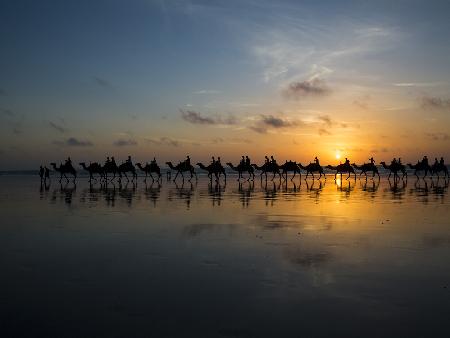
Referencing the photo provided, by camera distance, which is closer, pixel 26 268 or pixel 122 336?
pixel 122 336

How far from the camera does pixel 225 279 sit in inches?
250

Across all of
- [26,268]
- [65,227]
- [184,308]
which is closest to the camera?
[184,308]

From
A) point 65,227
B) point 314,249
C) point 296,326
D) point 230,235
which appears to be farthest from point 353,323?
point 65,227

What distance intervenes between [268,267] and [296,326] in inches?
98.9

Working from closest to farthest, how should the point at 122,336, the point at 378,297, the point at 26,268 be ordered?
the point at 122,336, the point at 378,297, the point at 26,268

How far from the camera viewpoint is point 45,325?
15.1ft

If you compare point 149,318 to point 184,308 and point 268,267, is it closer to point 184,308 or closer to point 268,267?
point 184,308

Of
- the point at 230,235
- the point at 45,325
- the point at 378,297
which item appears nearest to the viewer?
the point at 45,325

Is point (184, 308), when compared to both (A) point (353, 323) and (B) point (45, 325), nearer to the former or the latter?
(B) point (45, 325)

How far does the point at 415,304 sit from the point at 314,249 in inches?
135

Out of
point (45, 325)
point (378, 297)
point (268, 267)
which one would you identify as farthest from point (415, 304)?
point (45, 325)

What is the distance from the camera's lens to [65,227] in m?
11.6

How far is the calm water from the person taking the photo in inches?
182

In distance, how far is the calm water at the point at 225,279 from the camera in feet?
15.1
